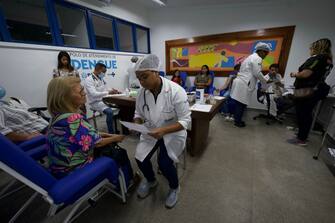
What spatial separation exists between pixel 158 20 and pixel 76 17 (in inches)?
97.1

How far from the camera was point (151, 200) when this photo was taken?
1.36 meters

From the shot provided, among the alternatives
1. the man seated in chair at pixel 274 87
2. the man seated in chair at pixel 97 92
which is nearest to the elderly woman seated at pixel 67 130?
the man seated in chair at pixel 97 92

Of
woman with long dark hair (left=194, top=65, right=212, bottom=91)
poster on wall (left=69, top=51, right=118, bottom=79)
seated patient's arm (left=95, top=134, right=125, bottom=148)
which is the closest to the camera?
seated patient's arm (left=95, top=134, right=125, bottom=148)

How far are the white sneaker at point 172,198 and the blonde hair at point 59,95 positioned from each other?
43.5 inches

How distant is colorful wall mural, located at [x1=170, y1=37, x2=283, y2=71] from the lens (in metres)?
3.60

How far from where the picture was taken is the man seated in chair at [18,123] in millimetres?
1320

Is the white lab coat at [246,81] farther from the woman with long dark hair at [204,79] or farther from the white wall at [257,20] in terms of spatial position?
the white wall at [257,20]

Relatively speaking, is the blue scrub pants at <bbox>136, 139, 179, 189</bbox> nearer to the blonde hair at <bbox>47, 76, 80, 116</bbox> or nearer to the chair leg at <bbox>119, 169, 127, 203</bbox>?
the chair leg at <bbox>119, 169, 127, 203</bbox>

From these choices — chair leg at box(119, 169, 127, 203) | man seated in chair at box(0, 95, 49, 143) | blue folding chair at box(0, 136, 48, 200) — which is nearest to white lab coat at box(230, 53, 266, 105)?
chair leg at box(119, 169, 127, 203)

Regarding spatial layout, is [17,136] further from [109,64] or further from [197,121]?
[109,64]

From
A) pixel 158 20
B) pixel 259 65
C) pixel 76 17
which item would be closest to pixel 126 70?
pixel 76 17

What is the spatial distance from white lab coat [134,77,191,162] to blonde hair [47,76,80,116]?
→ 0.56m

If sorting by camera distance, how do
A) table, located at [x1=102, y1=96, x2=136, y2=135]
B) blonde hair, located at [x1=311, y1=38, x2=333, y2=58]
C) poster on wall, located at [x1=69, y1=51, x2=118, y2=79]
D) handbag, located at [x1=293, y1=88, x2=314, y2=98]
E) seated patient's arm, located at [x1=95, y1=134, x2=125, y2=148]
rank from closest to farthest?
seated patient's arm, located at [x1=95, y1=134, x2=125, y2=148]
blonde hair, located at [x1=311, y1=38, x2=333, y2=58]
handbag, located at [x1=293, y1=88, x2=314, y2=98]
table, located at [x1=102, y1=96, x2=136, y2=135]
poster on wall, located at [x1=69, y1=51, x2=118, y2=79]

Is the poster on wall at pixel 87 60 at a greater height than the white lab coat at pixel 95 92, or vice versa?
the poster on wall at pixel 87 60
